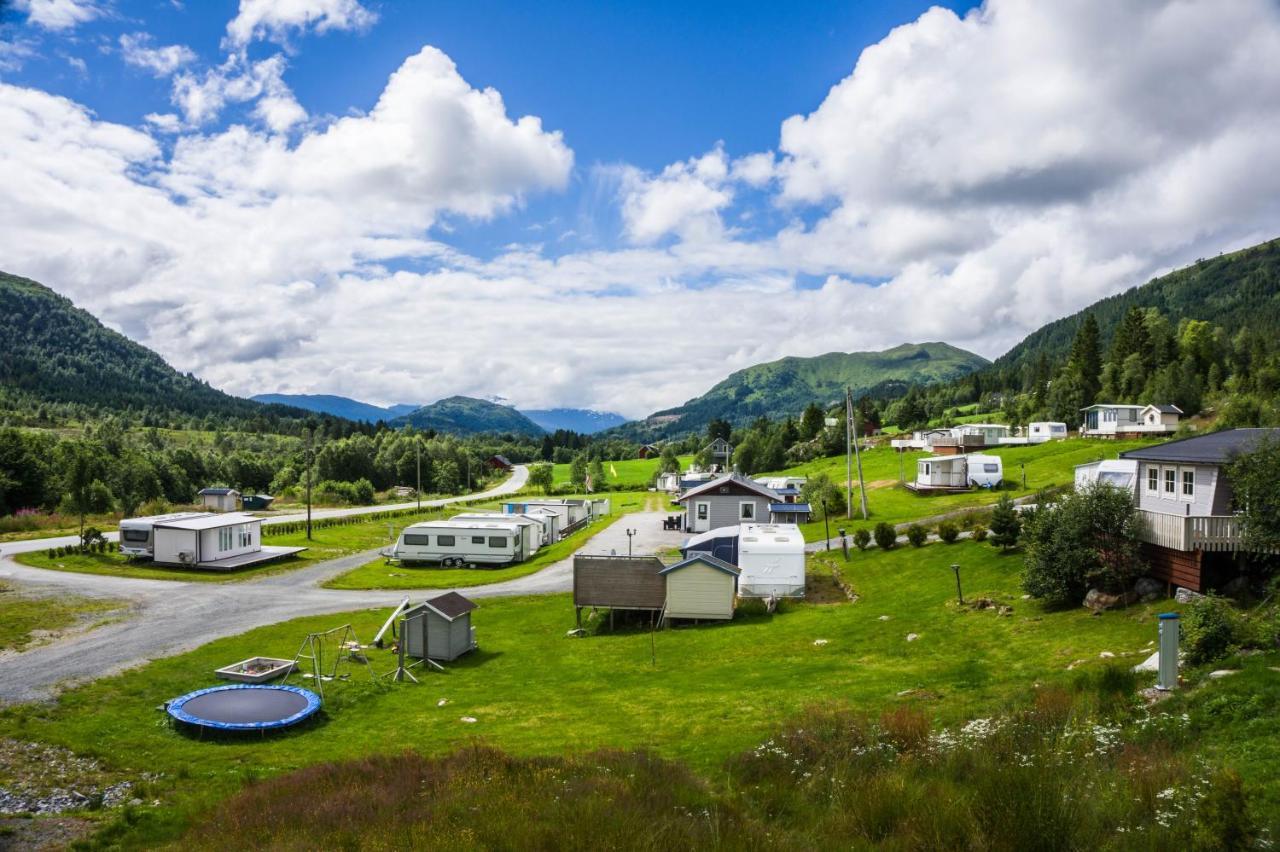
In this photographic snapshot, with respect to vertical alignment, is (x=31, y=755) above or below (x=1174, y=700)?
below

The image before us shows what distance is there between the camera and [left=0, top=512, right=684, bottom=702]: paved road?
24656 millimetres

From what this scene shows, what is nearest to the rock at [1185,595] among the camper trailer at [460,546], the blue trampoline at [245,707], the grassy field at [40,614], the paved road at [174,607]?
the blue trampoline at [245,707]

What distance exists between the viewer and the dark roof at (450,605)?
27031 mm

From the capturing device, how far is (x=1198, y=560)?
20719mm

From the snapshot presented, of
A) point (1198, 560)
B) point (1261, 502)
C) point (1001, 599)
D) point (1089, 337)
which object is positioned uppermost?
point (1089, 337)

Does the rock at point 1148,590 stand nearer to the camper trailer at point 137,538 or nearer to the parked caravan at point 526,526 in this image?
the parked caravan at point 526,526

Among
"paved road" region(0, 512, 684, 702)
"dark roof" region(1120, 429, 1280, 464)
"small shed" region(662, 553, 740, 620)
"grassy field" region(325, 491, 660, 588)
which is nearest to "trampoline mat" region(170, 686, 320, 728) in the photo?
"paved road" region(0, 512, 684, 702)

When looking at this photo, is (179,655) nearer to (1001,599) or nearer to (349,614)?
(349,614)

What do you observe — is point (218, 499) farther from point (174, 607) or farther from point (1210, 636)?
point (1210, 636)

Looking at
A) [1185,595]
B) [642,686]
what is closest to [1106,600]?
[1185,595]

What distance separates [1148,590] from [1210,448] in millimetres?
4868

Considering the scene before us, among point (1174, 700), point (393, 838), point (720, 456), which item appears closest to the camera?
point (393, 838)

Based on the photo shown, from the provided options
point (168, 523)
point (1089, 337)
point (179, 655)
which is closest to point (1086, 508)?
point (179, 655)

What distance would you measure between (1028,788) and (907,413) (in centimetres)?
14785
